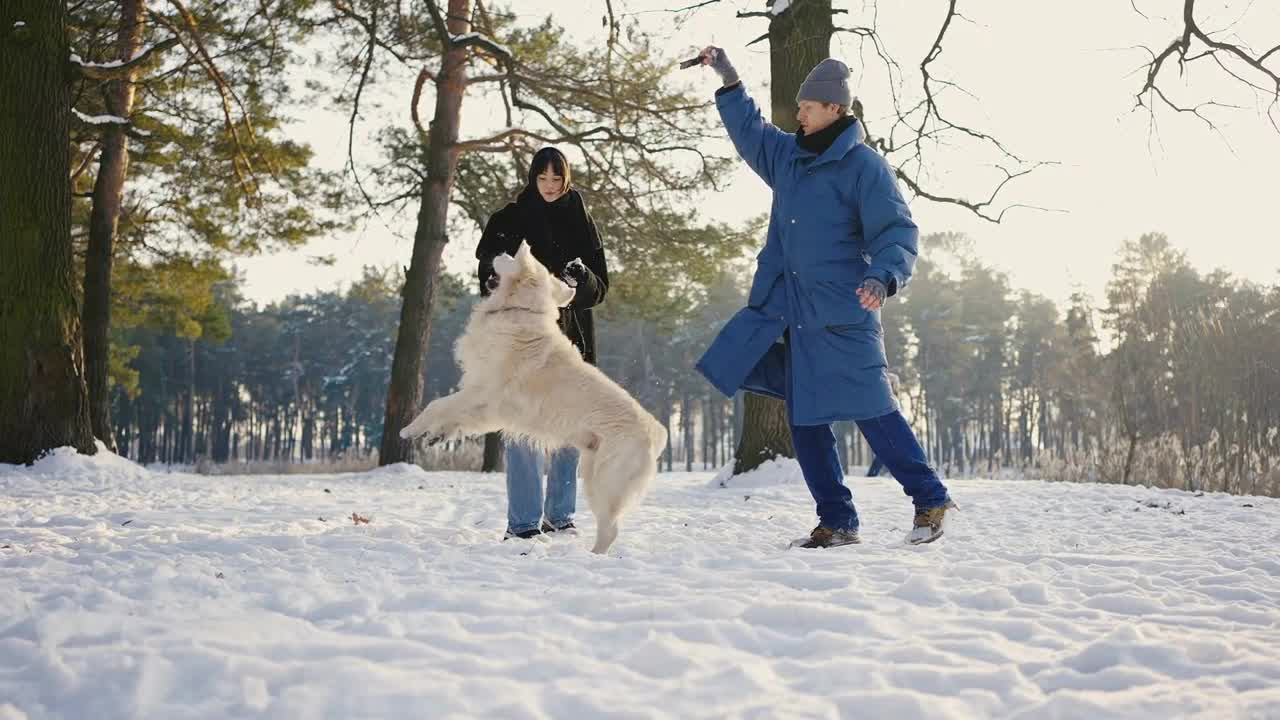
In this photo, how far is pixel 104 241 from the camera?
44.8 ft

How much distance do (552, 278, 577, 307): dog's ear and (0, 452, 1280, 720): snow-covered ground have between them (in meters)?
1.17

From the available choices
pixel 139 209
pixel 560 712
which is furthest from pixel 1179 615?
pixel 139 209

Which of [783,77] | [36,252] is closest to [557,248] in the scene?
[783,77]

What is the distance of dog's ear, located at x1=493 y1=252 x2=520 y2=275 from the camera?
4.22 m

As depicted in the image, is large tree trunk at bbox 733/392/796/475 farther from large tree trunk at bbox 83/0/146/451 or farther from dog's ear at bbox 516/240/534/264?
large tree trunk at bbox 83/0/146/451

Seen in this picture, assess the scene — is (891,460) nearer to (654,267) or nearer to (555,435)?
(555,435)

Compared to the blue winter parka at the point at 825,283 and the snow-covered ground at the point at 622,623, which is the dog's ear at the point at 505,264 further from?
the snow-covered ground at the point at 622,623

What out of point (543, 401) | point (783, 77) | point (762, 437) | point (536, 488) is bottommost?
point (536, 488)

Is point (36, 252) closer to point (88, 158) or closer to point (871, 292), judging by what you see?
point (871, 292)

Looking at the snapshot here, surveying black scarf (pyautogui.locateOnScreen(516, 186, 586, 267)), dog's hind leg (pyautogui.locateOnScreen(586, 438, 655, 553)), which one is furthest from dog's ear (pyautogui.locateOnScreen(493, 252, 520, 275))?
dog's hind leg (pyautogui.locateOnScreen(586, 438, 655, 553))

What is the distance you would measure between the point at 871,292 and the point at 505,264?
67.3 inches

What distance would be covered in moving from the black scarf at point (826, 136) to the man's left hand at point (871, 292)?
76cm

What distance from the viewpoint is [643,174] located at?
13.3 m

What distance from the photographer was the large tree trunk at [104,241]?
12727 mm
